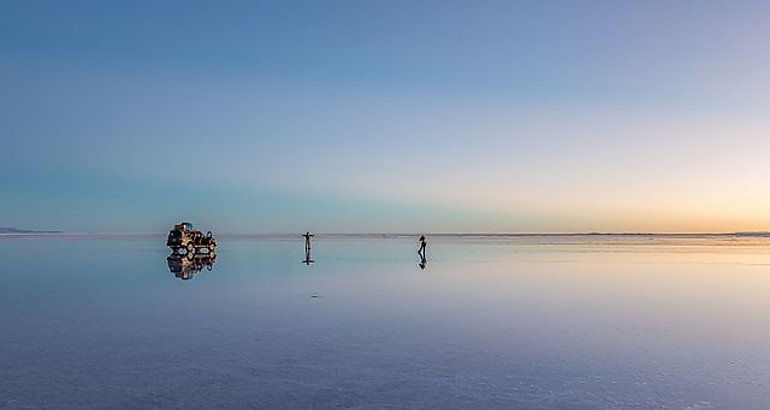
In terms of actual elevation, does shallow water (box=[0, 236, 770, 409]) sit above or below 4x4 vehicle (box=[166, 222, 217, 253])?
below

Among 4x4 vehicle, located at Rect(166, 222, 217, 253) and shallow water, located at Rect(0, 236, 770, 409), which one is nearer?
shallow water, located at Rect(0, 236, 770, 409)

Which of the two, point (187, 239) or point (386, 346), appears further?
point (187, 239)

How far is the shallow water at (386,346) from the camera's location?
887 cm

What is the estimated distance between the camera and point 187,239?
52062mm

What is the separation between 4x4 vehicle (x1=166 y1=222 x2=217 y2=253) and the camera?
→ 167 feet

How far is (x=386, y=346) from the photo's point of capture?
1223 centimetres

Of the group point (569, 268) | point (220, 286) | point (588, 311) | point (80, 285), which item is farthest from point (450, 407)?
point (569, 268)

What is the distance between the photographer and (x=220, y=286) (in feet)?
78.9

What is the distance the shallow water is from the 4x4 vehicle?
2685 cm

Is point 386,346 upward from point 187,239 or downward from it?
downward

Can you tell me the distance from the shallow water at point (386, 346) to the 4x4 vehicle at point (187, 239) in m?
26.9

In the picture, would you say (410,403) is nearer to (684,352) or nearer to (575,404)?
(575,404)

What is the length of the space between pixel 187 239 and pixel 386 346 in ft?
142

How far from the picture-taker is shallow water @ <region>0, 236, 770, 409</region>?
8.87 meters
